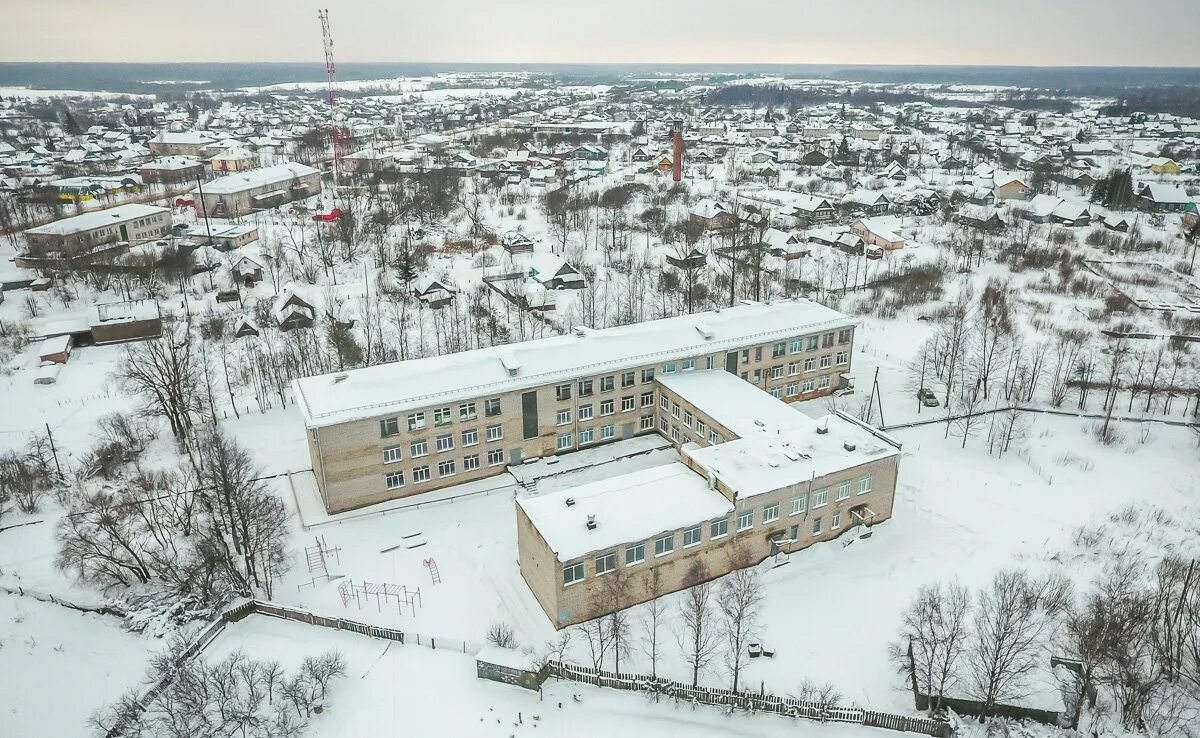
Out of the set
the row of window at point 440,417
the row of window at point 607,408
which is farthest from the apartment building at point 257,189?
the row of window at point 607,408

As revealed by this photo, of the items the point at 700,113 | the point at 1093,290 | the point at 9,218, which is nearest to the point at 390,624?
the point at 1093,290

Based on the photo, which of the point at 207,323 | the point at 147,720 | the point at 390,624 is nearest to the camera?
the point at 147,720

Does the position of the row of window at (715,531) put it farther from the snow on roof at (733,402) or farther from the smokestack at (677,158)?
the smokestack at (677,158)

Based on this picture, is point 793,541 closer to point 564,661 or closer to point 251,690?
point 564,661

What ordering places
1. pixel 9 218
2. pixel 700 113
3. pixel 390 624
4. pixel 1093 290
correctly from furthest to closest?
pixel 700 113
pixel 9 218
pixel 1093 290
pixel 390 624

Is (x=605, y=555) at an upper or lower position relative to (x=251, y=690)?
upper
